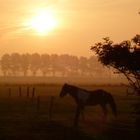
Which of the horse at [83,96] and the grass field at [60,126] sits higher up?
the horse at [83,96]

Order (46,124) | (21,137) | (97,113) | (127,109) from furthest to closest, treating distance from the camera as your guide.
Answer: (127,109) → (97,113) → (46,124) → (21,137)

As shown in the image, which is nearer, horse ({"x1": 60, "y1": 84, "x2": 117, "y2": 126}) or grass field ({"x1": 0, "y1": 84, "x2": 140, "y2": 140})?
grass field ({"x1": 0, "y1": 84, "x2": 140, "y2": 140})

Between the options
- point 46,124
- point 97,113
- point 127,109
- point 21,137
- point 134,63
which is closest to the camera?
point 21,137

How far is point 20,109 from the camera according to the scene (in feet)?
127

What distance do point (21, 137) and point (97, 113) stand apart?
46.7ft

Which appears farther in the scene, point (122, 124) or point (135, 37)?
point (122, 124)

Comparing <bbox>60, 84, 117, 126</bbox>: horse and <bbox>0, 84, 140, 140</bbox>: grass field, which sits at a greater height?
<bbox>60, 84, 117, 126</bbox>: horse

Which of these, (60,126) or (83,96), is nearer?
(60,126)

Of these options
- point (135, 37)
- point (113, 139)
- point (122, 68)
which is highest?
point (135, 37)

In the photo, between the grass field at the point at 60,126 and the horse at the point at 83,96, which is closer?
the grass field at the point at 60,126

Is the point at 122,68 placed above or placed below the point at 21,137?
above

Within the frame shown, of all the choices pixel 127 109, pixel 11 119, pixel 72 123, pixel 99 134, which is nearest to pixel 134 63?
pixel 99 134

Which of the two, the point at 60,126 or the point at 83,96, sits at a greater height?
the point at 83,96

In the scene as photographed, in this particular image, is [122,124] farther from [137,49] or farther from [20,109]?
[20,109]
